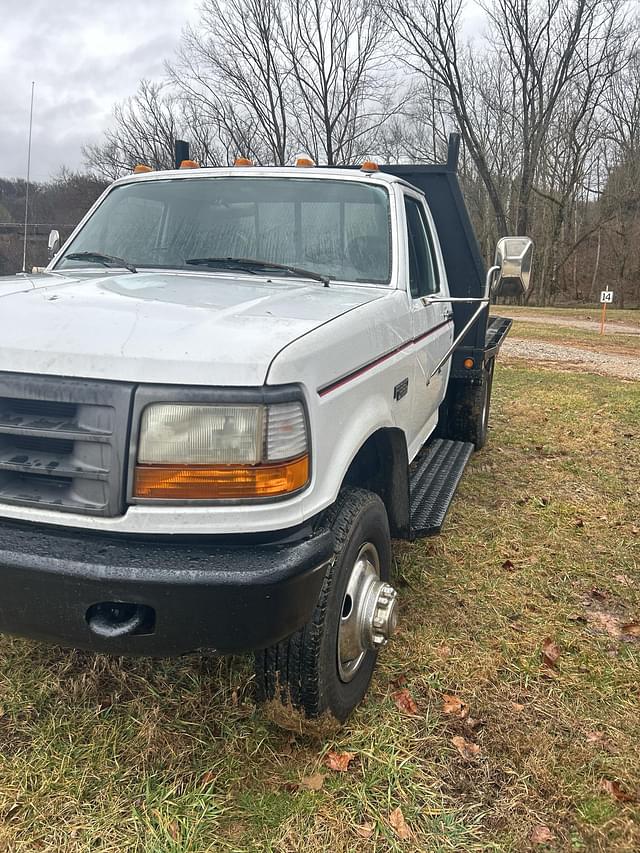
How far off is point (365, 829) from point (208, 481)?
1223 mm

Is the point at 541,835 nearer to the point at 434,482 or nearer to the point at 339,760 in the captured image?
the point at 339,760

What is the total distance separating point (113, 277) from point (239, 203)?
84 centimetres

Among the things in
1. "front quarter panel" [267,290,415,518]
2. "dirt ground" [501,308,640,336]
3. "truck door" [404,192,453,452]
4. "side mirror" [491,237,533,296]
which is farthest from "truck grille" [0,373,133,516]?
"dirt ground" [501,308,640,336]

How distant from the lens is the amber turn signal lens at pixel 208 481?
1.85 meters

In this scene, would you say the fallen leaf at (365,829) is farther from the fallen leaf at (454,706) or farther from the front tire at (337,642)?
the fallen leaf at (454,706)

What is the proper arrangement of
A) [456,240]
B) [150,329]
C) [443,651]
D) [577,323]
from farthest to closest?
1. [577,323]
2. [456,240]
3. [443,651]
4. [150,329]

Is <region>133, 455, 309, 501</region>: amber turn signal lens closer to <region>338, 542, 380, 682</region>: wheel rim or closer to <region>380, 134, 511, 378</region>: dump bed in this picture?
<region>338, 542, 380, 682</region>: wheel rim

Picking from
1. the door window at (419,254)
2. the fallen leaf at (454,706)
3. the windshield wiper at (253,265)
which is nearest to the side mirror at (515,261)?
the door window at (419,254)

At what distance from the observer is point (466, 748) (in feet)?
8.16

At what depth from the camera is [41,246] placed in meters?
5.24

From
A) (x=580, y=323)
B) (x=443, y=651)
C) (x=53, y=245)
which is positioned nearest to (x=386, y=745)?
(x=443, y=651)

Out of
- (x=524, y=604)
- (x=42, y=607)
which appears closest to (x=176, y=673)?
(x=42, y=607)

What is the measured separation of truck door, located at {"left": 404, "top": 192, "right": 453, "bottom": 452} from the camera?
350 centimetres

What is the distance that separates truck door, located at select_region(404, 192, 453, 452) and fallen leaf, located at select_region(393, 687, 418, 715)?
134 centimetres
